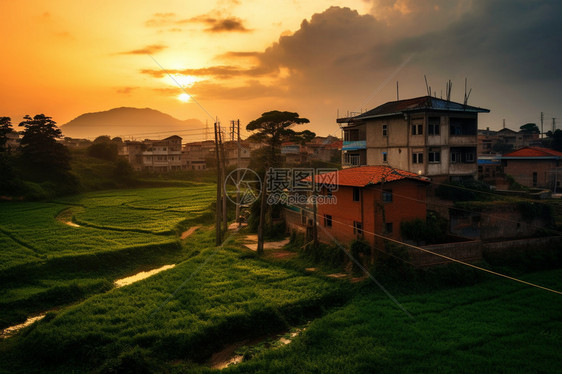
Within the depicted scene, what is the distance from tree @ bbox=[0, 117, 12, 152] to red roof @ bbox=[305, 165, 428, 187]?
49.7m

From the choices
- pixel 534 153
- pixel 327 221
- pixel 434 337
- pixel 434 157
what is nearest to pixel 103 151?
pixel 327 221

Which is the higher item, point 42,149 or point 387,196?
point 42,149

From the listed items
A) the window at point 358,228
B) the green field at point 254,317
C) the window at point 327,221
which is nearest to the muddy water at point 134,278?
the green field at point 254,317

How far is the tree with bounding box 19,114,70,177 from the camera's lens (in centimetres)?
5956

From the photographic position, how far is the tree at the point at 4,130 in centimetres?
5328

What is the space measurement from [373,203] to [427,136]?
13.0m

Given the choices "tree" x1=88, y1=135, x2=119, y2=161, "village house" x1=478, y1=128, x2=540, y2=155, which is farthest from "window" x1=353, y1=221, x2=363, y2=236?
"tree" x1=88, y1=135, x2=119, y2=161

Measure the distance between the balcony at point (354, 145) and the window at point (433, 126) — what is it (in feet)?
24.6

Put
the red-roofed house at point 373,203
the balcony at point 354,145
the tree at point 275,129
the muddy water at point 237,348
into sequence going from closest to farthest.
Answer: the muddy water at point 237,348
the red-roofed house at point 373,203
the tree at point 275,129
the balcony at point 354,145

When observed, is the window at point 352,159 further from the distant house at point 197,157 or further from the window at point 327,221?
the distant house at point 197,157

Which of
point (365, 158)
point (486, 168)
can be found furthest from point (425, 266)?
point (486, 168)

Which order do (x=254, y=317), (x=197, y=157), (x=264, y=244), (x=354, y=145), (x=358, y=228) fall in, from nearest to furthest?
(x=254, y=317) → (x=358, y=228) → (x=264, y=244) → (x=354, y=145) → (x=197, y=157)

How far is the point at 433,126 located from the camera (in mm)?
32469

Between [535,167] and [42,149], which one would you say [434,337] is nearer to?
[535,167]
